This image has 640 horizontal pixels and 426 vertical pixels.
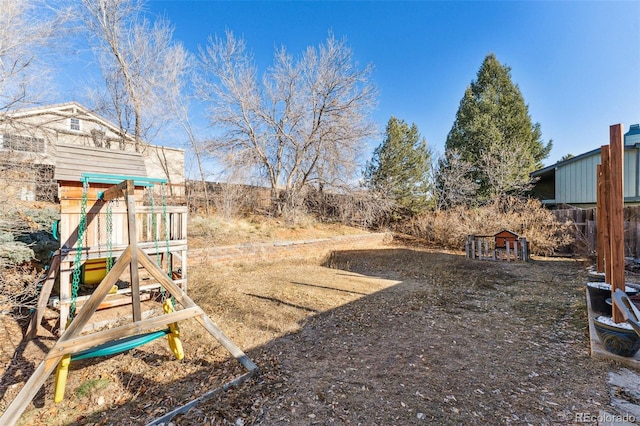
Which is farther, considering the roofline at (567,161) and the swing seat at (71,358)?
the roofline at (567,161)

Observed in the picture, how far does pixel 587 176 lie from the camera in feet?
35.4

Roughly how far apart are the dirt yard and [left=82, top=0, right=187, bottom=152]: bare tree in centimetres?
1053

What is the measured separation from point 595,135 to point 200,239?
57.8ft

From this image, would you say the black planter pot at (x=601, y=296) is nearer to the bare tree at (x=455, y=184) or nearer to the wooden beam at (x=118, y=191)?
the wooden beam at (x=118, y=191)

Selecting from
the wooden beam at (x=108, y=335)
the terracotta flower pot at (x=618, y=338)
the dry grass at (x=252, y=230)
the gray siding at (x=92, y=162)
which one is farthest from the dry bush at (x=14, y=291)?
the terracotta flower pot at (x=618, y=338)

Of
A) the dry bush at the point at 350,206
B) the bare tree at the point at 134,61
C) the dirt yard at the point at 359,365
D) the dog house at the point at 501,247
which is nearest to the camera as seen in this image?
the dirt yard at the point at 359,365

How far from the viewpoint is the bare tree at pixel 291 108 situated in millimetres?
12688

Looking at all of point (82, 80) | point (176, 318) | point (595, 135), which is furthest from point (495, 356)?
point (82, 80)

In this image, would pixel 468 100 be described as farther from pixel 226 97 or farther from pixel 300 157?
pixel 226 97

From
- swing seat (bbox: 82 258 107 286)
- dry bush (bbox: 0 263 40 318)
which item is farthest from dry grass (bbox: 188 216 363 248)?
dry bush (bbox: 0 263 40 318)

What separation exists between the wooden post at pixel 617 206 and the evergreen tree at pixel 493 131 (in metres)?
12.1

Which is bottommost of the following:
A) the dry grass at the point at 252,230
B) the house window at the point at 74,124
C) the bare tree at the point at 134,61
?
the dry grass at the point at 252,230

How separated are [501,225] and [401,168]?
6.35 meters

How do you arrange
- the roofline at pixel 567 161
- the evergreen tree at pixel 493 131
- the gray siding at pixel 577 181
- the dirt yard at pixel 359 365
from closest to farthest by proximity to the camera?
the dirt yard at pixel 359 365 → the roofline at pixel 567 161 → the gray siding at pixel 577 181 → the evergreen tree at pixel 493 131
